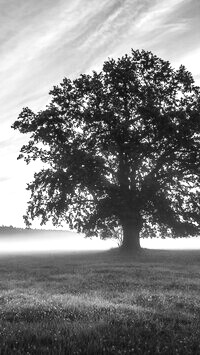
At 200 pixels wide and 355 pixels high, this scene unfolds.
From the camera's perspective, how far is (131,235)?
4556cm

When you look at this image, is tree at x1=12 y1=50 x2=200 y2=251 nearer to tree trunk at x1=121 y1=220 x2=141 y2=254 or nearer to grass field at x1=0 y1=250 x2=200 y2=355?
tree trunk at x1=121 y1=220 x2=141 y2=254

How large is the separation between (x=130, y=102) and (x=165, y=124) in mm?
6606

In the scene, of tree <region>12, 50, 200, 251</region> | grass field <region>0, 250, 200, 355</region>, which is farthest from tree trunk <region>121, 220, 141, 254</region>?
grass field <region>0, 250, 200, 355</region>

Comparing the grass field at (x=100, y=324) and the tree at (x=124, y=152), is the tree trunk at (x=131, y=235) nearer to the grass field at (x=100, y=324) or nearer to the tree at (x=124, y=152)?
the tree at (x=124, y=152)

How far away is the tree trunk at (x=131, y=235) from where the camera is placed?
148 ft

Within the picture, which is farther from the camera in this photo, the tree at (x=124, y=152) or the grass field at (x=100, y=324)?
the tree at (x=124, y=152)

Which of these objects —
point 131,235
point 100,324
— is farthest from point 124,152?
point 100,324

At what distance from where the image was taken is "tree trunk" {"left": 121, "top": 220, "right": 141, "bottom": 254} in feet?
148

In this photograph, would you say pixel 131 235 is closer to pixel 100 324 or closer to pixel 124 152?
pixel 124 152

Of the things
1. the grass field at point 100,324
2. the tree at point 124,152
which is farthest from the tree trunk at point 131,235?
the grass field at point 100,324

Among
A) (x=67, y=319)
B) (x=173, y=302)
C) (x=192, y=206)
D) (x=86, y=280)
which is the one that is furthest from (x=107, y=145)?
(x=67, y=319)

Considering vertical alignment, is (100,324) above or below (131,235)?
below

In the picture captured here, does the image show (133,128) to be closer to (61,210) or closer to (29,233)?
(61,210)

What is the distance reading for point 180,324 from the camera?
10688 millimetres
